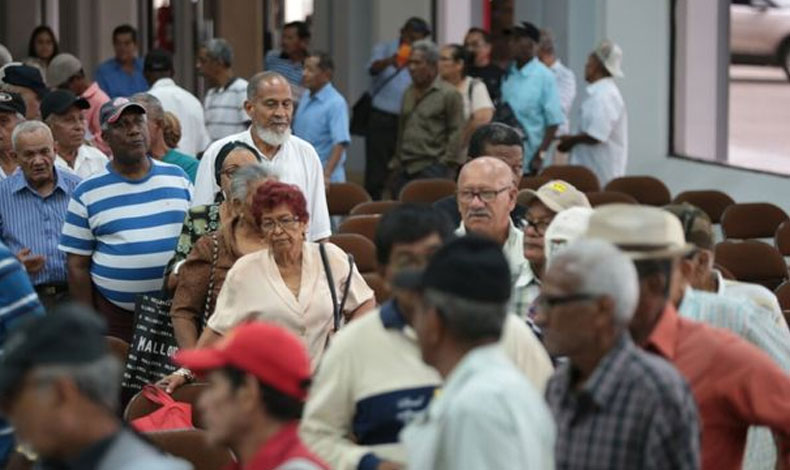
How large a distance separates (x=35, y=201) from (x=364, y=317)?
416 cm

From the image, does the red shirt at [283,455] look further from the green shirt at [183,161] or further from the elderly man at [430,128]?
the elderly man at [430,128]

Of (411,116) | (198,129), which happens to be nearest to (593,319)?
(198,129)

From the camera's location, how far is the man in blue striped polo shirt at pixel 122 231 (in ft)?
28.5

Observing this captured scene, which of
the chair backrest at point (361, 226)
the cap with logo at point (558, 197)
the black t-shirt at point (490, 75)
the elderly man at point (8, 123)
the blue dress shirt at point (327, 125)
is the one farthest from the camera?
the black t-shirt at point (490, 75)

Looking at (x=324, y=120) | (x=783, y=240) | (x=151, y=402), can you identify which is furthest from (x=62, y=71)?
(x=151, y=402)

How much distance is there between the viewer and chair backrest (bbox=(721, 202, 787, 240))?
42.7ft

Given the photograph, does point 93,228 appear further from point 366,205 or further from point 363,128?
point 363,128

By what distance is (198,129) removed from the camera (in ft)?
44.5

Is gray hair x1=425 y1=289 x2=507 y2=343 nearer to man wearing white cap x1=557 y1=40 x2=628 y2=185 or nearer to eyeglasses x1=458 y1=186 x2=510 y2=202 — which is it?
eyeglasses x1=458 y1=186 x2=510 y2=202

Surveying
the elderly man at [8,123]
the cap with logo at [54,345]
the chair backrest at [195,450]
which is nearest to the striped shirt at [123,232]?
the elderly man at [8,123]

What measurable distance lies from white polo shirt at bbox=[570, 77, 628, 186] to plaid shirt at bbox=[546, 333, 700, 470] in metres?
11.7

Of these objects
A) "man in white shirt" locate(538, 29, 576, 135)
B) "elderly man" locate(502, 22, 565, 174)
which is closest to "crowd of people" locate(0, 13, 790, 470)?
"elderly man" locate(502, 22, 565, 174)

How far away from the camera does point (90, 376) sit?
410 centimetres

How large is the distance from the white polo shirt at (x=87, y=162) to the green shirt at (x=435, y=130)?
4.80 meters
